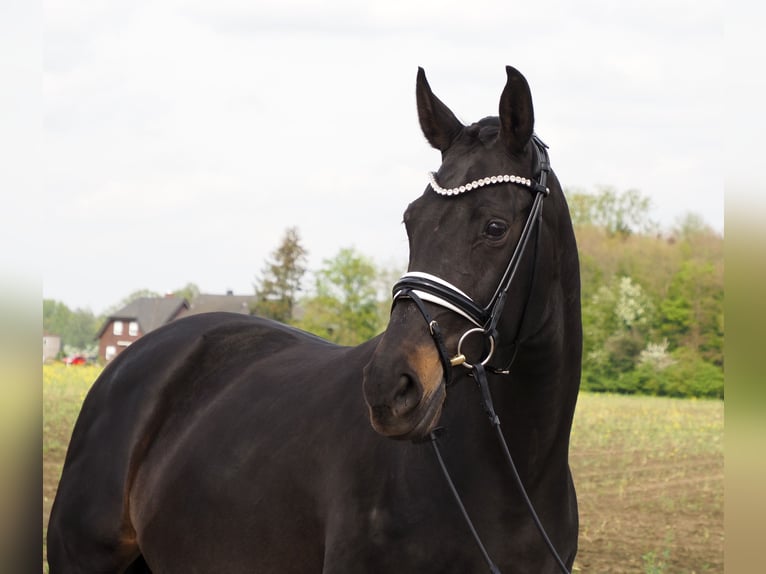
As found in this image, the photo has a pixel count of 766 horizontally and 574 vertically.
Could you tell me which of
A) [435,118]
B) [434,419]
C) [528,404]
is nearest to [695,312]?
[528,404]

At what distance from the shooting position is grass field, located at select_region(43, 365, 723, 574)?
9.05 metres

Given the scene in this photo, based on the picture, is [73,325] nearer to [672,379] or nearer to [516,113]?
[672,379]

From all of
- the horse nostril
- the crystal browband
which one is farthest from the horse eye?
the horse nostril

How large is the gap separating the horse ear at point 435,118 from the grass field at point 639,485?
6.00 metres

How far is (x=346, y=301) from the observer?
45812 mm

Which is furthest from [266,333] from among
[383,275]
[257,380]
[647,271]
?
[647,271]

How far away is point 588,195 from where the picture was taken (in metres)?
61.2

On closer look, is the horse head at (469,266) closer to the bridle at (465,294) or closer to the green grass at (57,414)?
the bridle at (465,294)

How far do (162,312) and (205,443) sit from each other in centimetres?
5551

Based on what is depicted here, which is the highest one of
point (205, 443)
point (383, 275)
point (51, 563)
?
point (383, 275)

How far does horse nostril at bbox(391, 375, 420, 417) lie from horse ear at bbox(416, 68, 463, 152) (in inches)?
38.2

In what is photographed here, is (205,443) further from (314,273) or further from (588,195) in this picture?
(588,195)

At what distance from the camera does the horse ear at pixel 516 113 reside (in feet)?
9.96

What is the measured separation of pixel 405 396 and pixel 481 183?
750 mm
